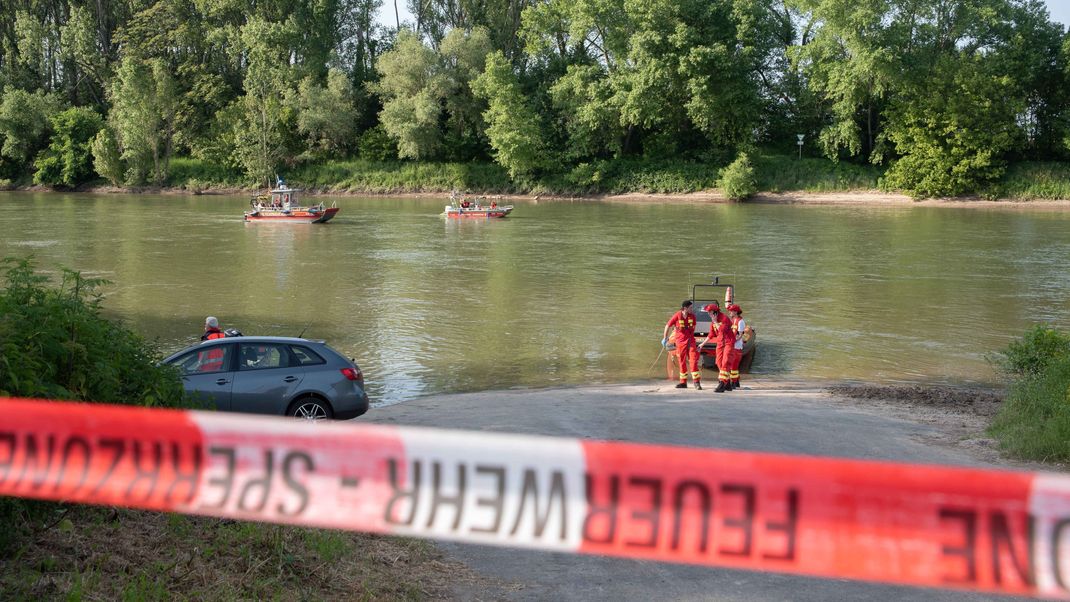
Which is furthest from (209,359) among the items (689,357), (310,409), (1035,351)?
(1035,351)

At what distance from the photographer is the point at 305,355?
41.3 feet

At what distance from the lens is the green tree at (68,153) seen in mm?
86812

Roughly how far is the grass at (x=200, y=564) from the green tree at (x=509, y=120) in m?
74.1

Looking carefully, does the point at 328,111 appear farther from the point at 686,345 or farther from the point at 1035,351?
the point at 1035,351

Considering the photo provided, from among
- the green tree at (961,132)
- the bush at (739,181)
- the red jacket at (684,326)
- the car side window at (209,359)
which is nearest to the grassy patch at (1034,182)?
the green tree at (961,132)

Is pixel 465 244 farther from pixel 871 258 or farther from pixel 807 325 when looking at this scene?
pixel 807 325

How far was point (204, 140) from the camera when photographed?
299 feet

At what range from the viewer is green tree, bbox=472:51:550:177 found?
79.6 meters

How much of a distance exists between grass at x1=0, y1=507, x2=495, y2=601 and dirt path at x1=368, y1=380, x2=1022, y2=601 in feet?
1.94

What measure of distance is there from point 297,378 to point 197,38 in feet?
304

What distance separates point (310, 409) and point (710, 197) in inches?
2577

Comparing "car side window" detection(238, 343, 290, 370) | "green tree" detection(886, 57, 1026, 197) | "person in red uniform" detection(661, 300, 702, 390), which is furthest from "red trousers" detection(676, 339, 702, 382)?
"green tree" detection(886, 57, 1026, 197)

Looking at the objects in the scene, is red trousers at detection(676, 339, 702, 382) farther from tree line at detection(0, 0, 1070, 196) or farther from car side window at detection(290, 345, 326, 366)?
tree line at detection(0, 0, 1070, 196)

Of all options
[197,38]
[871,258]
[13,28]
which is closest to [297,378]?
[871,258]
